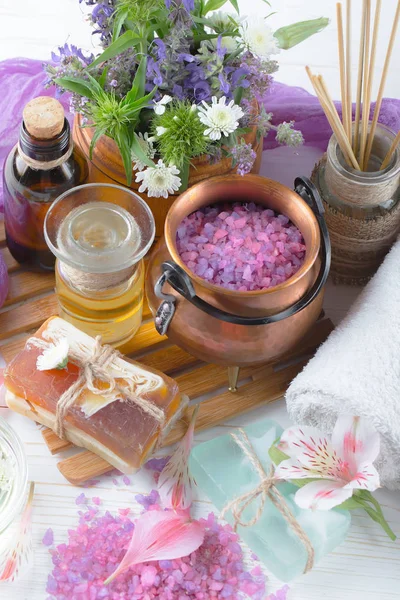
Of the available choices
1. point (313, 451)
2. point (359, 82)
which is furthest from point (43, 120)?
point (313, 451)

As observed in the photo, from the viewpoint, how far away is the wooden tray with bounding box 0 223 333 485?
1.27 meters

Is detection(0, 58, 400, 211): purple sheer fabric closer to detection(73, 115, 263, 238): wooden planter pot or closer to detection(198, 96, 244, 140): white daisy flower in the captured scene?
detection(73, 115, 263, 238): wooden planter pot

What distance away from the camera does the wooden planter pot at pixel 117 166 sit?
4.05 feet

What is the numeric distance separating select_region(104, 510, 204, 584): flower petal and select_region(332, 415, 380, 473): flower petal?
0.67 ft

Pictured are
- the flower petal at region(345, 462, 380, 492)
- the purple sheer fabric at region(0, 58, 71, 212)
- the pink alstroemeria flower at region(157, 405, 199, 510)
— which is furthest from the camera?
the purple sheer fabric at region(0, 58, 71, 212)

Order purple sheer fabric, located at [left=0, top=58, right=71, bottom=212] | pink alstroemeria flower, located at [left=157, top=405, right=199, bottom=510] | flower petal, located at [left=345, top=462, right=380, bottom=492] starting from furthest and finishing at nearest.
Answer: purple sheer fabric, located at [left=0, top=58, right=71, bottom=212], pink alstroemeria flower, located at [left=157, top=405, right=199, bottom=510], flower petal, located at [left=345, top=462, right=380, bottom=492]

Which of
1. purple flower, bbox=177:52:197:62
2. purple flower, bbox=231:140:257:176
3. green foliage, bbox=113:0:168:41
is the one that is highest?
green foliage, bbox=113:0:168:41

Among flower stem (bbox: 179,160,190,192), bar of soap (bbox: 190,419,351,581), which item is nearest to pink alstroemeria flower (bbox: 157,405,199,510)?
bar of soap (bbox: 190,419,351,581)

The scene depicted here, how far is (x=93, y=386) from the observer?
45.8 inches

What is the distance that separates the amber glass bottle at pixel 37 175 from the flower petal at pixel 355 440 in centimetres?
47

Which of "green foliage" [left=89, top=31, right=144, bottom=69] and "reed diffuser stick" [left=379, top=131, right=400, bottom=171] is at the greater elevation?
"green foliage" [left=89, top=31, right=144, bottom=69]

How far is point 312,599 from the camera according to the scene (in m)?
1.16

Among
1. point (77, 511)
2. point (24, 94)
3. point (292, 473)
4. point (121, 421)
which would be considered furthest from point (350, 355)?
point (24, 94)

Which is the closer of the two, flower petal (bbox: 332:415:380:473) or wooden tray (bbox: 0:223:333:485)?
flower petal (bbox: 332:415:380:473)
